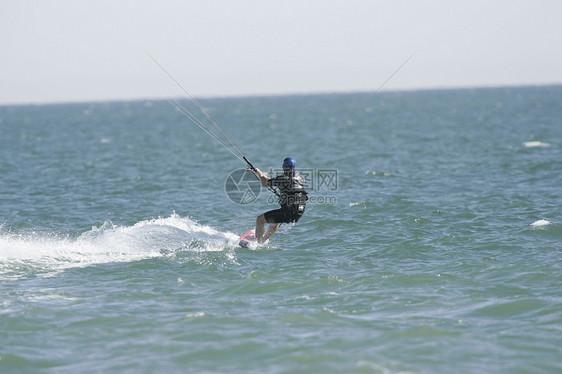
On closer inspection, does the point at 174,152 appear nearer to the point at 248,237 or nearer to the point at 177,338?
the point at 248,237

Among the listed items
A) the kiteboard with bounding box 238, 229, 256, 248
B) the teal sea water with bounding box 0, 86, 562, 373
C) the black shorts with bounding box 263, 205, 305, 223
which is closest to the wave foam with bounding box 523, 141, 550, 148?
the teal sea water with bounding box 0, 86, 562, 373

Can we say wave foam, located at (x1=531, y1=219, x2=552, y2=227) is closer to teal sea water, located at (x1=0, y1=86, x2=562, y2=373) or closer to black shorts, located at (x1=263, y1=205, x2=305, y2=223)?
teal sea water, located at (x1=0, y1=86, x2=562, y2=373)

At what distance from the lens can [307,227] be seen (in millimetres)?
16578

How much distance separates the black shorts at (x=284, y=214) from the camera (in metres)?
13.7

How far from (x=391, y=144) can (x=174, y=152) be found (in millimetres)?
14142

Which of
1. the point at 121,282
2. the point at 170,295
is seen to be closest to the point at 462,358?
the point at 170,295

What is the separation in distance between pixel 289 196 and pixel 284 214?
18.2 inches

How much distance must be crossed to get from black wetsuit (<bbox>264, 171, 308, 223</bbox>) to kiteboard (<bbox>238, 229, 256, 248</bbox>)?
72cm

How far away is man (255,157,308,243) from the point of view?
523 inches

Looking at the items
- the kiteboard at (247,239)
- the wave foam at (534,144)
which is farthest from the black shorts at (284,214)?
the wave foam at (534,144)

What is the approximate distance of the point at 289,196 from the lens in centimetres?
1358

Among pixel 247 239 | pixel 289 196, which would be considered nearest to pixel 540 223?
pixel 289 196

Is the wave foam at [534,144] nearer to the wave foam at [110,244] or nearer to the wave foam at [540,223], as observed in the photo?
the wave foam at [540,223]

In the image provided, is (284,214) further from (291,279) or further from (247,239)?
(291,279)
